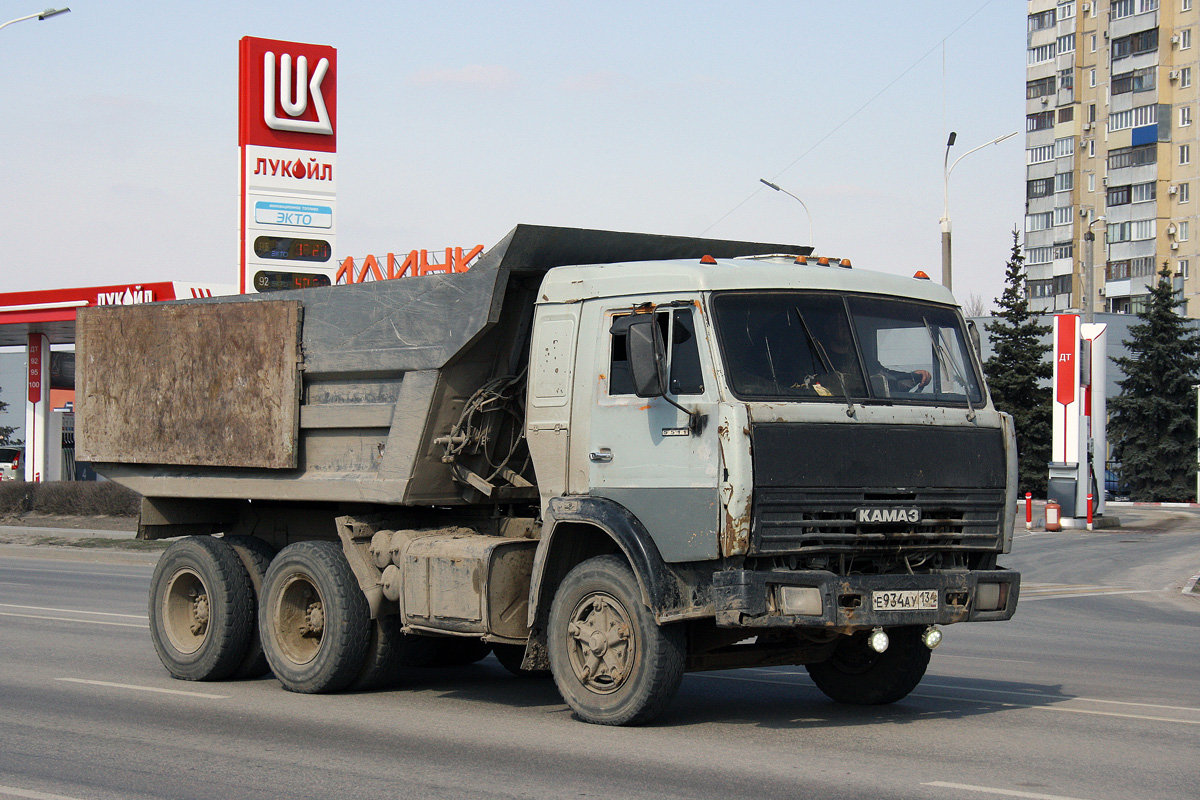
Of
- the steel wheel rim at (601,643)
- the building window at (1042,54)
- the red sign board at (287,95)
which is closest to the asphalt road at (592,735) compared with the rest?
the steel wheel rim at (601,643)

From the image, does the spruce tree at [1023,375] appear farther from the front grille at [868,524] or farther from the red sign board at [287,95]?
the front grille at [868,524]

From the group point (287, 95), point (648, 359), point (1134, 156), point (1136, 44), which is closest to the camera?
point (648, 359)

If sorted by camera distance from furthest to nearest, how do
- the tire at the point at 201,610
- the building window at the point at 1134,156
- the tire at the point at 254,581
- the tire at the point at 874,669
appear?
the building window at the point at 1134,156
the tire at the point at 254,581
the tire at the point at 201,610
the tire at the point at 874,669

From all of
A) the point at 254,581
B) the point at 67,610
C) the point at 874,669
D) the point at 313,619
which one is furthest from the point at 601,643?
the point at 67,610

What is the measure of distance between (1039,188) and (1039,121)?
486 cm

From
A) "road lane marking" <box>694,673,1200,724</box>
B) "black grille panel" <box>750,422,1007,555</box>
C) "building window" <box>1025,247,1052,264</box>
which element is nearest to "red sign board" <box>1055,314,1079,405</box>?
"road lane marking" <box>694,673,1200,724</box>

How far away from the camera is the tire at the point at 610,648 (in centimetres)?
801

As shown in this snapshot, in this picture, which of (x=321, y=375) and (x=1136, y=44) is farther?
(x=1136, y=44)

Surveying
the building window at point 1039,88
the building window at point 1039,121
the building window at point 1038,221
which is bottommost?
the building window at point 1038,221

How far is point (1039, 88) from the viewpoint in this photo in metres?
104

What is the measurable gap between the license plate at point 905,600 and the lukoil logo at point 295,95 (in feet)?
91.8

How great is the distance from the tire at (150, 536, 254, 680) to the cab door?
365 centimetres

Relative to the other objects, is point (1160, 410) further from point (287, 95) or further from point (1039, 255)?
point (1039, 255)

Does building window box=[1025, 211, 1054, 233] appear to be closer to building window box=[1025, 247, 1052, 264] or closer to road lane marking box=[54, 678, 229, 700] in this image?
building window box=[1025, 247, 1052, 264]
